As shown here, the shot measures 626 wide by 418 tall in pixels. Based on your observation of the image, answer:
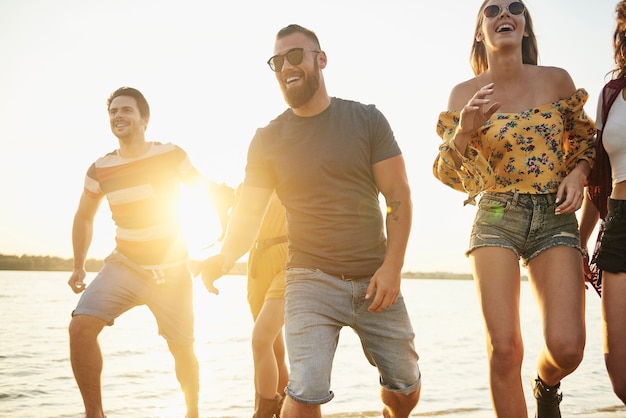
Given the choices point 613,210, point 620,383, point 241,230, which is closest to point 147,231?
point 241,230

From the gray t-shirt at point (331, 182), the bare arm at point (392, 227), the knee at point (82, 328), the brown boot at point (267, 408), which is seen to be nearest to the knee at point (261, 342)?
the brown boot at point (267, 408)

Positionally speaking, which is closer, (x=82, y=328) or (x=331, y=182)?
(x=331, y=182)

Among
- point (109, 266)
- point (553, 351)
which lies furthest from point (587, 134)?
point (109, 266)

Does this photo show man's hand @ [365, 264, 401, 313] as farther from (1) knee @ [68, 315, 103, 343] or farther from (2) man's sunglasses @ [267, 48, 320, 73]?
(1) knee @ [68, 315, 103, 343]

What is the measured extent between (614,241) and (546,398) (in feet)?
4.00

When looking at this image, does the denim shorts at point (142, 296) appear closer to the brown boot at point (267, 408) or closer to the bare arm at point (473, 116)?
the brown boot at point (267, 408)

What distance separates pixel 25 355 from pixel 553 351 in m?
13.7

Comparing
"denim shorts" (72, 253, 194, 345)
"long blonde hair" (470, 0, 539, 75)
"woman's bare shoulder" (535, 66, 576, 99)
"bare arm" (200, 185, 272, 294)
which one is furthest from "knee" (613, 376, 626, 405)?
"denim shorts" (72, 253, 194, 345)

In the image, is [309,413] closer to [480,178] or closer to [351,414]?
[480,178]

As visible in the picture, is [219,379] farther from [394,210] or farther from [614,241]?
[614,241]

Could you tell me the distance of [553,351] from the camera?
3.64 metres

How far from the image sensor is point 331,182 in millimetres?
3773

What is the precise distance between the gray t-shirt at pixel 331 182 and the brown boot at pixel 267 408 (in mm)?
2032

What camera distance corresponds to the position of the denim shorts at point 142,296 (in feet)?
18.2
